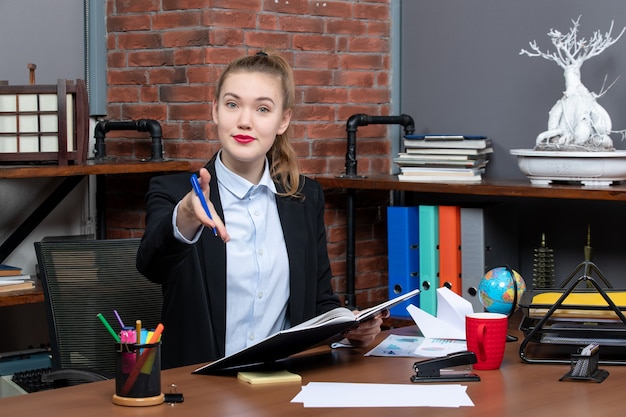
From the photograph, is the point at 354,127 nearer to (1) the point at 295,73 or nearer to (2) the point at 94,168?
(1) the point at 295,73

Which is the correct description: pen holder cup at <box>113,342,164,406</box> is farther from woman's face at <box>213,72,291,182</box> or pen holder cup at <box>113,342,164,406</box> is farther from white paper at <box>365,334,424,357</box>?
woman's face at <box>213,72,291,182</box>

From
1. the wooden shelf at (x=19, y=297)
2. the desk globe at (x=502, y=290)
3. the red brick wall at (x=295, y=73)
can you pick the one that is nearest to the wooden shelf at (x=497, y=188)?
the red brick wall at (x=295, y=73)

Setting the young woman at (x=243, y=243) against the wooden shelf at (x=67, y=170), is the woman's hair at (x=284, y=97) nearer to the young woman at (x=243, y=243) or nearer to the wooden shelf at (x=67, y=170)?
the young woman at (x=243, y=243)

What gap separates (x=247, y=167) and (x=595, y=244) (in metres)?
1.50

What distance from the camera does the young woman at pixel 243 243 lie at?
2.29 m

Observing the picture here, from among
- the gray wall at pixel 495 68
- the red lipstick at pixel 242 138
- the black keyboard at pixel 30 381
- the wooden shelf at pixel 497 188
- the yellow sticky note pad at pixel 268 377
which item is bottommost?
the black keyboard at pixel 30 381

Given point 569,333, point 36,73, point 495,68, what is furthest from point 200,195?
point 495,68

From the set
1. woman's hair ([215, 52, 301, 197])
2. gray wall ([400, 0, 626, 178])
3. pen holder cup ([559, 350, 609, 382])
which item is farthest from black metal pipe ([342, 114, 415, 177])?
pen holder cup ([559, 350, 609, 382])

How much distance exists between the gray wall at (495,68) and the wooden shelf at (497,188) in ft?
1.04

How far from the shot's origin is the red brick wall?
3.41 metres

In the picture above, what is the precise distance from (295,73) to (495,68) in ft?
2.43

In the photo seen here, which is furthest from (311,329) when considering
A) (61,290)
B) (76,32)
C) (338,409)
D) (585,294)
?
(76,32)

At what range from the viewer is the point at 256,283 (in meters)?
2.37

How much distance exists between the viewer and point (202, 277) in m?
2.32
